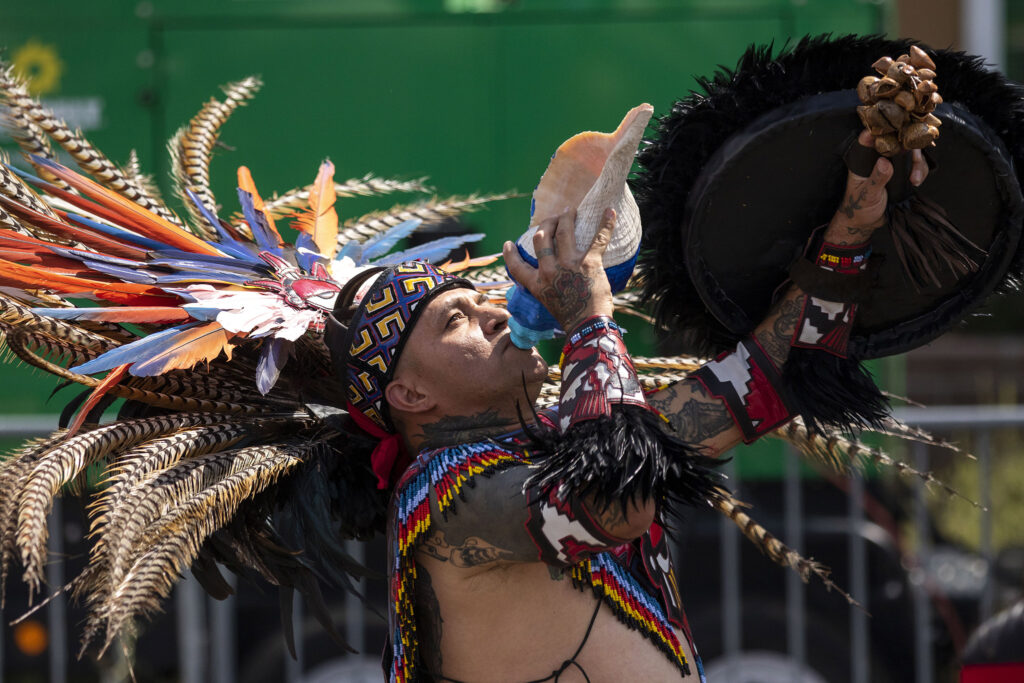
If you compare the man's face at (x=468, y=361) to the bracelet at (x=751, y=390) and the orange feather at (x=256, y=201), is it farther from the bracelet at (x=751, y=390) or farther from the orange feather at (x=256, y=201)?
the orange feather at (x=256, y=201)

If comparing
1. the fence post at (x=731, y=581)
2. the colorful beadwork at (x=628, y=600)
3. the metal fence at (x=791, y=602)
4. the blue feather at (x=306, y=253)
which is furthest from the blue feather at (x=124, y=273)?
the fence post at (x=731, y=581)

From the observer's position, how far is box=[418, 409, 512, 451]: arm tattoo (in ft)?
7.02

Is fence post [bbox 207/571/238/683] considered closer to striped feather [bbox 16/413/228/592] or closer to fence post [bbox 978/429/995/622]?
striped feather [bbox 16/413/228/592]

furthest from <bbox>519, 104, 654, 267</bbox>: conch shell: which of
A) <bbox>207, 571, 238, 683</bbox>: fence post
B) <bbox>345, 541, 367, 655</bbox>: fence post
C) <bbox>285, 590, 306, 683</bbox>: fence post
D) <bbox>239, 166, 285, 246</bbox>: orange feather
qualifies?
<bbox>285, 590, 306, 683</bbox>: fence post

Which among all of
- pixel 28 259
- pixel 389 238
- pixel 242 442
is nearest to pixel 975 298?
pixel 389 238

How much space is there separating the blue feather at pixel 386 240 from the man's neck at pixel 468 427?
50 centimetres

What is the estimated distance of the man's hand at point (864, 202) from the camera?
192 cm

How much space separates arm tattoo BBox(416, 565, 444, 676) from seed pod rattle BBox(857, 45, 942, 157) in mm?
1022

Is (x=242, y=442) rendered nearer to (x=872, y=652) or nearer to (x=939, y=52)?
(x=939, y=52)

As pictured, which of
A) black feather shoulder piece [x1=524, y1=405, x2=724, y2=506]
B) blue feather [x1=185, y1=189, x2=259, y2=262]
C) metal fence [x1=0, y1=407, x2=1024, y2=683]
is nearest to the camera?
black feather shoulder piece [x1=524, y1=405, x2=724, y2=506]

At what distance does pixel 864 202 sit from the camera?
198 centimetres

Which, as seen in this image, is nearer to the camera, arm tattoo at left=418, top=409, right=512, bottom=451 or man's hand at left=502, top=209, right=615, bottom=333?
man's hand at left=502, top=209, right=615, bottom=333

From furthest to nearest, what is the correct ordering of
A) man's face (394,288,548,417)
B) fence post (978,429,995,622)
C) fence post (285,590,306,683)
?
fence post (285,590,306,683) → fence post (978,429,995,622) → man's face (394,288,548,417)

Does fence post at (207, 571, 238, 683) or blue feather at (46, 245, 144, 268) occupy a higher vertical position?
blue feather at (46, 245, 144, 268)
